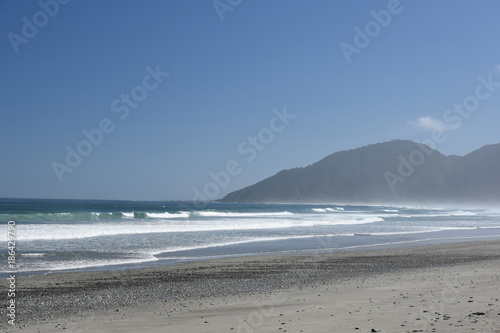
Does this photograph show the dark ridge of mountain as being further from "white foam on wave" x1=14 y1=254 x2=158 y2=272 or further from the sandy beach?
the sandy beach

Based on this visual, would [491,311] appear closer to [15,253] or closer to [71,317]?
[71,317]

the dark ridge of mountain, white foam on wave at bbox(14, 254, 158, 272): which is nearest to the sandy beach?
white foam on wave at bbox(14, 254, 158, 272)

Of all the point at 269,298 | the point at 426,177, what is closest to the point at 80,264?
the point at 269,298

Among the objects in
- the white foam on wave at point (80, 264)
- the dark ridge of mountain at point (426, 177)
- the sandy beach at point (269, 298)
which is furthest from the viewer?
the dark ridge of mountain at point (426, 177)

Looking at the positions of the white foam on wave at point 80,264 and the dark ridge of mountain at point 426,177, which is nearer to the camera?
the white foam on wave at point 80,264

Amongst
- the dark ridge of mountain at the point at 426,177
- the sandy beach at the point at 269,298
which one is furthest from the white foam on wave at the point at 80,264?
the dark ridge of mountain at the point at 426,177

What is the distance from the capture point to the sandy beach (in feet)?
24.6

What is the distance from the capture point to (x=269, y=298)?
9.91m

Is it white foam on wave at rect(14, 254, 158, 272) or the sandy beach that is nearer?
the sandy beach

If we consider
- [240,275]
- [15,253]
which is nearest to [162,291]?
[240,275]

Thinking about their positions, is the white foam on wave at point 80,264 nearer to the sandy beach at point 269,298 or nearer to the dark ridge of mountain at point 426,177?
the sandy beach at point 269,298

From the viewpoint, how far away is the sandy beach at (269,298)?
24.6ft

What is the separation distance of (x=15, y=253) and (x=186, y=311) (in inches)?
445

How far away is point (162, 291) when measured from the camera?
428 inches
